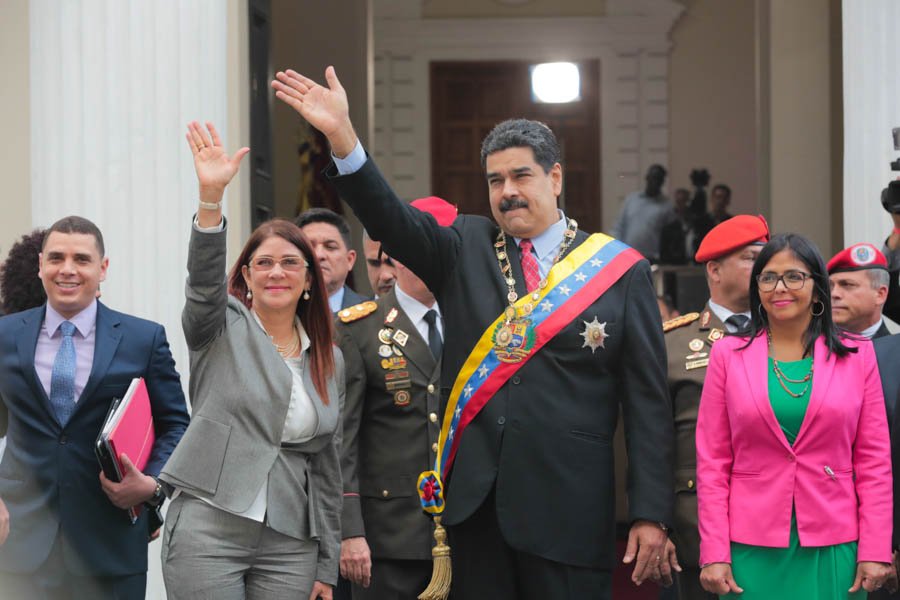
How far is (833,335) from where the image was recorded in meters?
4.38

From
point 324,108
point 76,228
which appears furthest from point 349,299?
point 324,108

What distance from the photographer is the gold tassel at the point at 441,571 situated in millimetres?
4270

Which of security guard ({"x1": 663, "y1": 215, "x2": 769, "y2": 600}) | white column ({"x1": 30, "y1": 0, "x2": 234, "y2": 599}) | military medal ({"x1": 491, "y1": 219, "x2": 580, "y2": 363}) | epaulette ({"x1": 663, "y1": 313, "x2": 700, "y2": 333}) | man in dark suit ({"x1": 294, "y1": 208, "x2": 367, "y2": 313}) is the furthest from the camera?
white column ({"x1": 30, "y1": 0, "x2": 234, "y2": 599})

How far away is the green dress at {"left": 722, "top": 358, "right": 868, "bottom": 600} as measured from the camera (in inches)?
166

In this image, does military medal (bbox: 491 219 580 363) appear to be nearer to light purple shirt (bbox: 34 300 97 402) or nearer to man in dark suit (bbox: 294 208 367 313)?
light purple shirt (bbox: 34 300 97 402)

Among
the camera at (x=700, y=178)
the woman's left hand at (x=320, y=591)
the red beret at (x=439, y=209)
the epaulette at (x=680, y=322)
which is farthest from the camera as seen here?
the camera at (x=700, y=178)

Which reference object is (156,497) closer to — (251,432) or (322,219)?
(251,432)

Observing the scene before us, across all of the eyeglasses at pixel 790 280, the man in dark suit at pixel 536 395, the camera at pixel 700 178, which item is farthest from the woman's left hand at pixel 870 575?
the camera at pixel 700 178

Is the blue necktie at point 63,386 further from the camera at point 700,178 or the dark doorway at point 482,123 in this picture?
the dark doorway at point 482,123

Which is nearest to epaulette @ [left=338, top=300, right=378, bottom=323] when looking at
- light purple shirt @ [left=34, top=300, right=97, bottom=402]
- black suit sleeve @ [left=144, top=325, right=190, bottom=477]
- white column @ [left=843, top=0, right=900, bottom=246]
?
black suit sleeve @ [left=144, top=325, right=190, bottom=477]

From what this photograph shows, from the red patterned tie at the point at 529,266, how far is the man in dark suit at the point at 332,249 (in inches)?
72.6

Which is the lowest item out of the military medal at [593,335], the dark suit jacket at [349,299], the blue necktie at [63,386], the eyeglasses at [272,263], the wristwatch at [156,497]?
the wristwatch at [156,497]

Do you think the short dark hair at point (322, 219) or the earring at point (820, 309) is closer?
the earring at point (820, 309)

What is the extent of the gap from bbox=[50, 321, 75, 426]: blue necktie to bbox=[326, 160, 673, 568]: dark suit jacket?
1.15 metres
